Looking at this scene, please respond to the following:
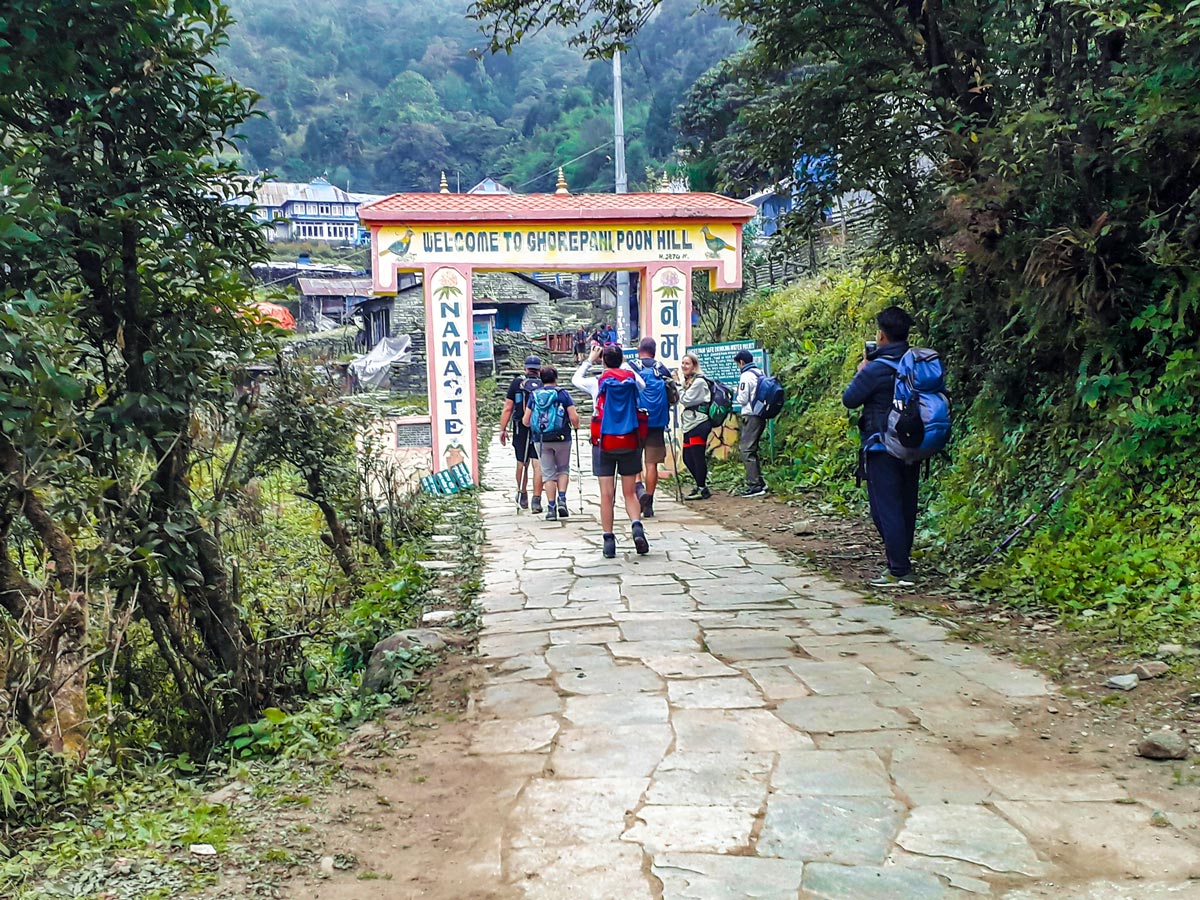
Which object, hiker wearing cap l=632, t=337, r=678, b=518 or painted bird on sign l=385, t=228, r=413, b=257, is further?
painted bird on sign l=385, t=228, r=413, b=257

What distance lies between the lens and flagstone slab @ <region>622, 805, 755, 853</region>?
10.1ft

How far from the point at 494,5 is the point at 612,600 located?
13.7ft

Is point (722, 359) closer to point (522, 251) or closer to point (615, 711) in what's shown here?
point (522, 251)

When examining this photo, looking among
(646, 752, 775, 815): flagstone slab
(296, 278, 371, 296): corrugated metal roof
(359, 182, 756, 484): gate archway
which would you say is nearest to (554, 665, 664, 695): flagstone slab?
(646, 752, 775, 815): flagstone slab

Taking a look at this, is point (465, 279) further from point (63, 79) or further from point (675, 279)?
point (63, 79)

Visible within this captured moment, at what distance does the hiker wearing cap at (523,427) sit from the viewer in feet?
35.6

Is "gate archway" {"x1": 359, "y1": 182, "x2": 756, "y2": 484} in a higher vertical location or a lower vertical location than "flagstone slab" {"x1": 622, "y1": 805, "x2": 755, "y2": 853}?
higher

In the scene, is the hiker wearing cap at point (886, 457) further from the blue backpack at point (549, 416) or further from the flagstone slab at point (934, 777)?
the blue backpack at point (549, 416)

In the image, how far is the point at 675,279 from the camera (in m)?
13.9

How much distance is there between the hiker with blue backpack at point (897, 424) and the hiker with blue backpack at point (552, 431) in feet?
12.5

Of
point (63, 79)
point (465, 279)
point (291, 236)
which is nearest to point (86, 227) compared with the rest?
point (63, 79)

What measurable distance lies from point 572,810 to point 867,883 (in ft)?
3.31

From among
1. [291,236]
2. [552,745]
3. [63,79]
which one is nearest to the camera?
[552,745]

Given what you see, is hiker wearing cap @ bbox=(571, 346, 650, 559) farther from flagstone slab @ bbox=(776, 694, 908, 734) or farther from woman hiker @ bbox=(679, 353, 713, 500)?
flagstone slab @ bbox=(776, 694, 908, 734)
